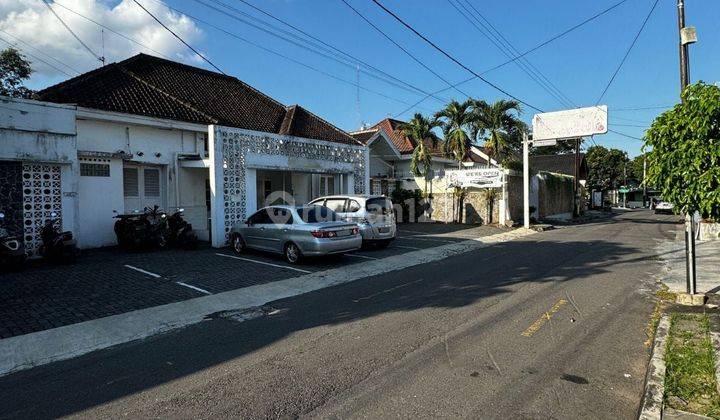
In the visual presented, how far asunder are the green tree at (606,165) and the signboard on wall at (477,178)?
144 ft

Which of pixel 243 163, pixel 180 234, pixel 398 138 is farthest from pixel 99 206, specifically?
pixel 398 138

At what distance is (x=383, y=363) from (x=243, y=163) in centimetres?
1109

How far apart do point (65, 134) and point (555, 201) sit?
28.0 metres

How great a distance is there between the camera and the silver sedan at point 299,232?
34.9ft

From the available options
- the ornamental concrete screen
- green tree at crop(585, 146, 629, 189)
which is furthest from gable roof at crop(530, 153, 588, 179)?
the ornamental concrete screen

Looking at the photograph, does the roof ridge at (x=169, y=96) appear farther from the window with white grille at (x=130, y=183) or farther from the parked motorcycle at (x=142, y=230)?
the parked motorcycle at (x=142, y=230)

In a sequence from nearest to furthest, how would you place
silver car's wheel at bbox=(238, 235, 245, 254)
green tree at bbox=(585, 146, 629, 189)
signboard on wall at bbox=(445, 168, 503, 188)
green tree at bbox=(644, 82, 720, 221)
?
green tree at bbox=(644, 82, 720, 221) → silver car's wheel at bbox=(238, 235, 245, 254) → signboard on wall at bbox=(445, 168, 503, 188) → green tree at bbox=(585, 146, 629, 189)

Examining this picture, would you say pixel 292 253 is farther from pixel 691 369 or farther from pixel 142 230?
pixel 691 369

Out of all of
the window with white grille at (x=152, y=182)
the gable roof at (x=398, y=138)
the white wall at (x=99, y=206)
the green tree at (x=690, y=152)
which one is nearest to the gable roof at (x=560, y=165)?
the gable roof at (x=398, y=138)

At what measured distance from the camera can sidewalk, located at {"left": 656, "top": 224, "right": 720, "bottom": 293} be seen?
26.6 ft

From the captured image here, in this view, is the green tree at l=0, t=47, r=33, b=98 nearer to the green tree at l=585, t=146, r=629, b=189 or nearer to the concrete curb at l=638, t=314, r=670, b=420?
the concrete curb at l=638, t=314, r=670, b=420

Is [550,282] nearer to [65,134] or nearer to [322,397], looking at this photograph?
[322,397]

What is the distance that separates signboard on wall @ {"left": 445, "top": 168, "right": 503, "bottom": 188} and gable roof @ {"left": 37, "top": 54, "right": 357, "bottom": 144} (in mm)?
6170

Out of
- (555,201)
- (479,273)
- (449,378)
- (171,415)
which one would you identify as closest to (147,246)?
(479,273)
